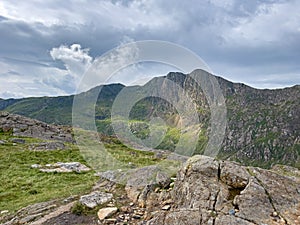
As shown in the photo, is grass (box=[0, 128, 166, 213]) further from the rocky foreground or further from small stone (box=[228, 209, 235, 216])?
small stone (box=[228, 209, 235, 216])

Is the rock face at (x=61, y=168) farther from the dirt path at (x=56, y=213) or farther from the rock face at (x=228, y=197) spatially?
the rock face at (x=228, y=197)

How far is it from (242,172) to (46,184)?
61.4ft

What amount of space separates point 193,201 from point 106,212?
434 cm

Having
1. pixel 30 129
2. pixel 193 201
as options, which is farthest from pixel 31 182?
pixel 30 129

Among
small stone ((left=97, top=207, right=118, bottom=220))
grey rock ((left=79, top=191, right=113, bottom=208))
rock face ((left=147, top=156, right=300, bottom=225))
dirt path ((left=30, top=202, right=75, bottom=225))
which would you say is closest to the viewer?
rock face ((left=147, top=156, right=300, bottom=225))

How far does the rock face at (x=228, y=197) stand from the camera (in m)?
12.7

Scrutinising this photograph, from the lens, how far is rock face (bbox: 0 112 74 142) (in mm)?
75625

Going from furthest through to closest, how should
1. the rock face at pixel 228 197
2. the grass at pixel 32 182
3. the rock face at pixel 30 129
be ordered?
the rock face at pixel 30 129, the grass at pixel 32 182, the rock face at pixel 228 197

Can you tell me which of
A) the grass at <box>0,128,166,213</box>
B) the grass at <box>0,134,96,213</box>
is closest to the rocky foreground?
the grass at <box>0,128,166,213</box>

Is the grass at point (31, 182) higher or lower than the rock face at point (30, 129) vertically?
lower

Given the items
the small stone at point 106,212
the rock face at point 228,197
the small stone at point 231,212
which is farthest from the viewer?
the small stone at point 106,212

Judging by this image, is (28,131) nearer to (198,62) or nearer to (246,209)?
(198,62)

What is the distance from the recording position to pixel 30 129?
263 feet

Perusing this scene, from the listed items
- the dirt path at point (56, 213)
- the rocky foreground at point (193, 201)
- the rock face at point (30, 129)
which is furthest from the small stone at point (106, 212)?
the rock face at point (30, 129)
